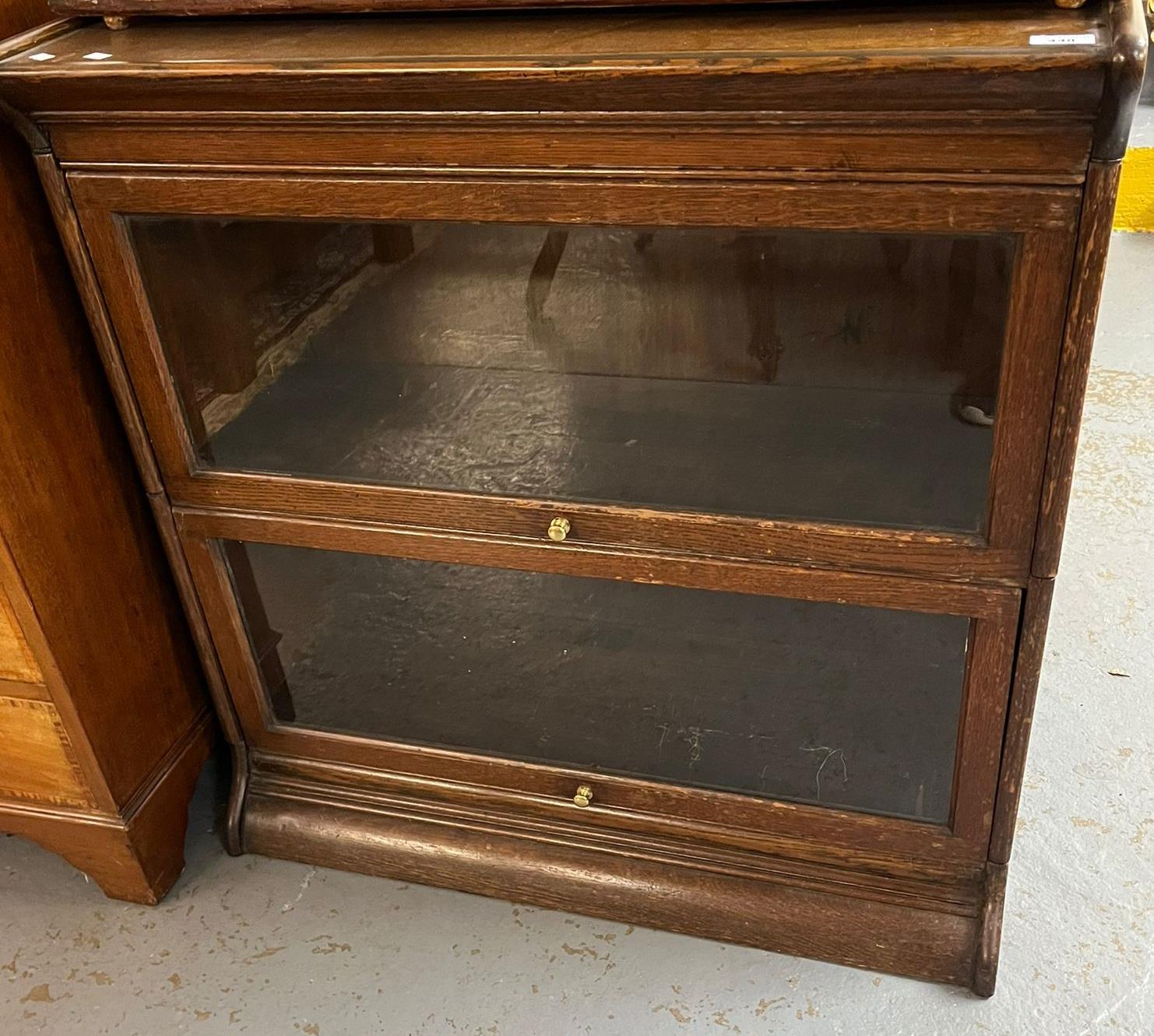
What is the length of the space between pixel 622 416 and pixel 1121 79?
0.45m

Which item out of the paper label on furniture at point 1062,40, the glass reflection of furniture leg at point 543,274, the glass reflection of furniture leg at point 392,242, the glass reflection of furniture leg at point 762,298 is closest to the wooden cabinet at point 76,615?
the glass reflection of furniture leg at point 392,242

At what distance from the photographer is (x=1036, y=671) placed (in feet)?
3.17

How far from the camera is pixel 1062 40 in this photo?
0.71 m

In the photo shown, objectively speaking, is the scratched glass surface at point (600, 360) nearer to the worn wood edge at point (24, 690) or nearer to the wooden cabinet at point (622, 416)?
the wooden cabinet at point (622, 416)

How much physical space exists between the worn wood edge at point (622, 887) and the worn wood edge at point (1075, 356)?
44 cm

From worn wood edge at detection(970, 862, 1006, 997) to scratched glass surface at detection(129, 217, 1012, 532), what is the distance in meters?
0.40

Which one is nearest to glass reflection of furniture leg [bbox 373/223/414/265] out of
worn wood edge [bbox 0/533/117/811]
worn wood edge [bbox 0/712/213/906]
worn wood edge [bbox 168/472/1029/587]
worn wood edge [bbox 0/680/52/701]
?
worn wood edge [bbox 168/472/1029/587]

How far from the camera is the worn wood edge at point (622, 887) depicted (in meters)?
1.15

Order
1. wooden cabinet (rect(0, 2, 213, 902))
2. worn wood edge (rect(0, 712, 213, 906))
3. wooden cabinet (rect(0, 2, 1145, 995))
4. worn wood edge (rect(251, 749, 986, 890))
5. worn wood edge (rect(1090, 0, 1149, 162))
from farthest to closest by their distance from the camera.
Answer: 1. worn wood edge (rect(0, 712, 213, 906))
2. worn wood edge (rect(251, 749, 986, 890))
3. wooden cabinet (rect(0, 2, 213, 902))
4. wooden cabinet (rect(0, 2, 1145, 995))
5. worn wood edge (rect(1090, 0, 1149, 162))

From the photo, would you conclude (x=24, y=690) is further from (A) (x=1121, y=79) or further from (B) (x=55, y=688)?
(A) (x=1121, y=79)

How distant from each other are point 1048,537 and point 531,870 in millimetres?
650

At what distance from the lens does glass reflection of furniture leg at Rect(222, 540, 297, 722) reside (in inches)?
46.1

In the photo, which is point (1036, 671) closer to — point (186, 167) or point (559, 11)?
point (559, 11)

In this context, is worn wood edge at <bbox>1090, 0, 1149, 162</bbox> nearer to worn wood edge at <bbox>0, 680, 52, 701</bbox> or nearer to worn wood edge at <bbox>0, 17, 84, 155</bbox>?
worn wood edge at <bbox>0, 17, 84, 155</bbox>
